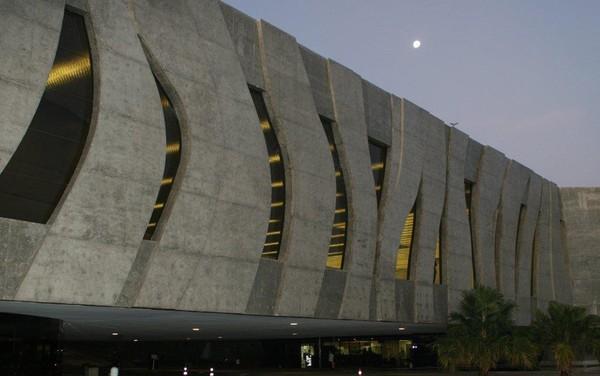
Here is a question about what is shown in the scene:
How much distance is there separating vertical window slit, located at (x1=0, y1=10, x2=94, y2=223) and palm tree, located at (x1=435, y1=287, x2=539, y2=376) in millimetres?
19842

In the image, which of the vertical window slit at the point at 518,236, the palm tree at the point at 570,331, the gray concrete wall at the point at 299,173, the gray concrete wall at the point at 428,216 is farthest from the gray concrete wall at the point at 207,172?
the vertical window slit at the point at 518,236

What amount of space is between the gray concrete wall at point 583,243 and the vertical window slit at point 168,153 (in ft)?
119

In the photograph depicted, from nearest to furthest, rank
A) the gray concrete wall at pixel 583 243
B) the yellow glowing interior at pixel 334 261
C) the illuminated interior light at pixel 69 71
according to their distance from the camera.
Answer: the illuminated interior light at pixel 69 71
the yellow glowing interior at pixel 334 261
the gray concrete wall at pixel 583 243

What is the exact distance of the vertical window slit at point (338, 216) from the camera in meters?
26.2

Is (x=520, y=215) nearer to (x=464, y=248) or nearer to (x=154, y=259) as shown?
(x=464, y=248)

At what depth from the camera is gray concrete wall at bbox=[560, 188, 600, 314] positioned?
157ft

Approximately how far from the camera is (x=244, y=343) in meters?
51.3

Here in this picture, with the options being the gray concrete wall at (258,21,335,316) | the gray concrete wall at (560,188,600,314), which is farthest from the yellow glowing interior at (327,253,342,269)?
the gray concrete wall at (560,188,600,314)

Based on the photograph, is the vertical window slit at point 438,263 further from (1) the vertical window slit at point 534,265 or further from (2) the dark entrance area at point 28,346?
(2) the dark entrance area at point 28,346

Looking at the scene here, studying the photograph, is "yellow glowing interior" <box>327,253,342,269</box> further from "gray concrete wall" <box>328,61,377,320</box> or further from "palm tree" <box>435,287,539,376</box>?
"palm tree" <box>435,287,539,376</box>

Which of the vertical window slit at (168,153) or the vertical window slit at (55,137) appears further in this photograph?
the vertical window slit at (168,153)

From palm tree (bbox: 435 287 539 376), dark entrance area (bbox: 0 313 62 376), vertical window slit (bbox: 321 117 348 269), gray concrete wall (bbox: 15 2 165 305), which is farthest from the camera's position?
palm tree (bbox: 435 287 539 376)

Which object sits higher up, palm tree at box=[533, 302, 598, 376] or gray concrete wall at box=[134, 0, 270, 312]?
gray concrete wall at box=[134, 0, 270, 312]

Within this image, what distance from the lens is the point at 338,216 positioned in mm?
26516
